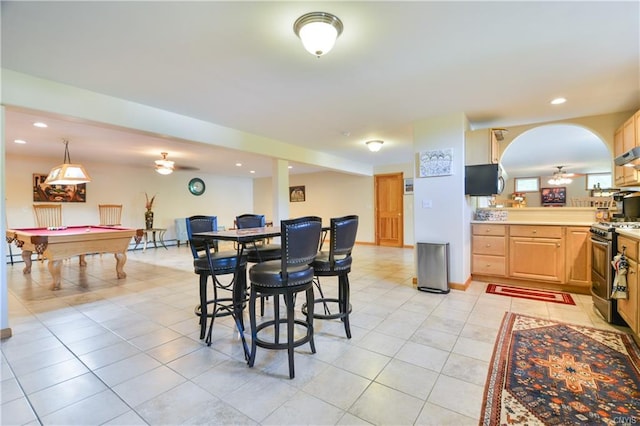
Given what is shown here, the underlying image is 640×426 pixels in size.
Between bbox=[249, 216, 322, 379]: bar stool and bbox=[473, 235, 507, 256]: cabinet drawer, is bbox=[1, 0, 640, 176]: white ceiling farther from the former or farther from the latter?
bbox=[473, 235, 507, 256]: cabinet drawer

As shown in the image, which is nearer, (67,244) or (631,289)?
(631,289)

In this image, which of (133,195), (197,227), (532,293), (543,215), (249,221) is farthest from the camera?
(133,195)

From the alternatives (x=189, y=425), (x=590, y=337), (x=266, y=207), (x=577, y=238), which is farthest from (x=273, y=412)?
(x=266, y=207)

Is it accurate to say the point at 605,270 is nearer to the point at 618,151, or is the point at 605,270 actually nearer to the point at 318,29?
the point at 618,151

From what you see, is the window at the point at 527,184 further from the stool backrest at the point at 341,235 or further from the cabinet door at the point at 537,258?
the stool backrest at the point at 341,235

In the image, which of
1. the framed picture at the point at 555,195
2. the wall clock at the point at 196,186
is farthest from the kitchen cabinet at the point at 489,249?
the framed picture at the point at 555,195

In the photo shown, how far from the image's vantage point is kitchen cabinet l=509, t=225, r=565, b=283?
12.2 ft

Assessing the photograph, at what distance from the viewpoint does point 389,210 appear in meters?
8.27

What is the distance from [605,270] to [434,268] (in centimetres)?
160

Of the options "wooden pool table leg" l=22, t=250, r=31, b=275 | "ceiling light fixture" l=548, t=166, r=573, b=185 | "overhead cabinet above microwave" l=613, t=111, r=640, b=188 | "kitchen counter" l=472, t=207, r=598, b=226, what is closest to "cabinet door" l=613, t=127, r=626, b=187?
"overhead cabinet above microwave" l=613, t=111, r=640, b=188

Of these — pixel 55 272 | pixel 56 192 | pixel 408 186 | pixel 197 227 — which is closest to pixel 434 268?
pixel 197 227

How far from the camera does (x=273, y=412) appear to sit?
160 centimetres

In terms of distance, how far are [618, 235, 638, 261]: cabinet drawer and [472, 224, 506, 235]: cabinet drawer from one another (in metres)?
1.41

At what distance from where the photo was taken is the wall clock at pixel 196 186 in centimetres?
932
